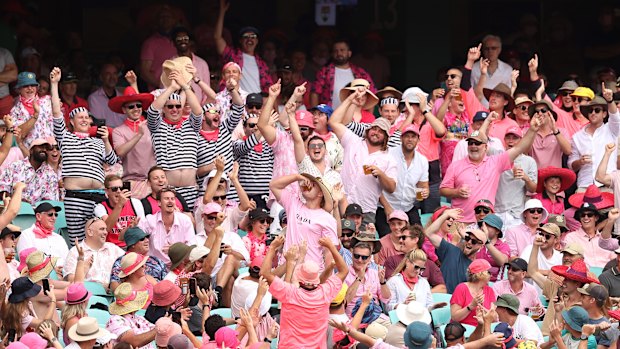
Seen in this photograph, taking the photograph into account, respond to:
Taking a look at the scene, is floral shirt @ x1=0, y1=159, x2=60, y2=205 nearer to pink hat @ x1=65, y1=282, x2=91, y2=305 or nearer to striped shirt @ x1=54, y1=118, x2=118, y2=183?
striped shirt @ x1=54, y1=118, x2=118, y2=183

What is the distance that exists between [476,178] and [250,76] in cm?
336

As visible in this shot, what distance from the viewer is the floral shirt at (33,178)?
17.3 metres

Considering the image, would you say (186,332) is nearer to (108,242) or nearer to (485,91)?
(108,242)

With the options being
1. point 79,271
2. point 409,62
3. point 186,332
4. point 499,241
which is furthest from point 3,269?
point 409,62

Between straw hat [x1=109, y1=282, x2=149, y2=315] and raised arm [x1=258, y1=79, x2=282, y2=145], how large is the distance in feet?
11.8

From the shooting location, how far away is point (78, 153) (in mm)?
16844

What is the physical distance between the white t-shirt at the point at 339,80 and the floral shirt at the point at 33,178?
3.76 metres

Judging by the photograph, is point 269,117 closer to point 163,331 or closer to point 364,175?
point 364,175

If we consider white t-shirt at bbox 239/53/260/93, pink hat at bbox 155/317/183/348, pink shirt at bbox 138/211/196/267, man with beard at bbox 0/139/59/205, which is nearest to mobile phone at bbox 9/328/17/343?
pink hat at bbox 155/317/183/348

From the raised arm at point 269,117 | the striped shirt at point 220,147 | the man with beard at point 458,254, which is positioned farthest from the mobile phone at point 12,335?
the man with beard at point 458,254

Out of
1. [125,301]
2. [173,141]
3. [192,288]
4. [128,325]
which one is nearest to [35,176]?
[173,141]

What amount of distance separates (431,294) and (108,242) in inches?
118

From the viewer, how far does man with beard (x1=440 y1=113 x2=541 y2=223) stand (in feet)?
57.0

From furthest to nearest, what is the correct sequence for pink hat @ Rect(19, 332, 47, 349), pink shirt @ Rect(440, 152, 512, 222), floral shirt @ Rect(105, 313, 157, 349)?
pink shirt @ Rect(440, 152, 512, 222)
floral shirt @ Rect(105, 313, 157, 349)
pink hat @ Rect(19, 332, 47, 349)
